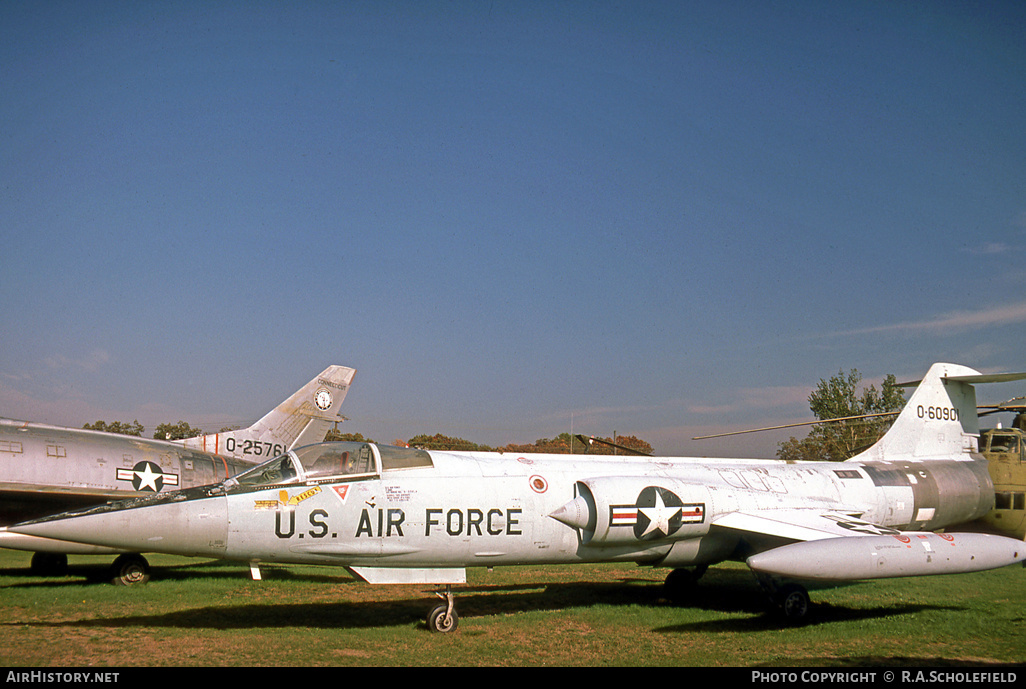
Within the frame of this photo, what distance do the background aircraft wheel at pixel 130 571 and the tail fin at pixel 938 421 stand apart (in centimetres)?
1386

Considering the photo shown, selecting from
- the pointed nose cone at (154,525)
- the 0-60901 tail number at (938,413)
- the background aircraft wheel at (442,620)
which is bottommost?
the background aircraft wheel at (442,620)

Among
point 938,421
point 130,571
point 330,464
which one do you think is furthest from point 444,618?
point 938,421

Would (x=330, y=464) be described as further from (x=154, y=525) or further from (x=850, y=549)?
(x=850, y=549)

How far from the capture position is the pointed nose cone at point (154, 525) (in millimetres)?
7832

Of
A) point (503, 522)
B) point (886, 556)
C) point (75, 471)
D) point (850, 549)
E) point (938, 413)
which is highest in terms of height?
point (938, 413)

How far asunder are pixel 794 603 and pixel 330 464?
22.1 feet

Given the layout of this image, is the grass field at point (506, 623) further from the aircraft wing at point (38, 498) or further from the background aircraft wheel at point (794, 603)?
the aircraft wing at point (38, 498)

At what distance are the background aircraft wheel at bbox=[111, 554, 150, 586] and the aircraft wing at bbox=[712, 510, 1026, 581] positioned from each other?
10.6 metres

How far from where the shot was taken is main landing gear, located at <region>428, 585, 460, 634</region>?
9.04m

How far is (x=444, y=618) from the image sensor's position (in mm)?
9109

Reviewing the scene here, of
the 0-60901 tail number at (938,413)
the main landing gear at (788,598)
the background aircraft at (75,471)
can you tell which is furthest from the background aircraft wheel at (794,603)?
the background aircraft at (75,471)

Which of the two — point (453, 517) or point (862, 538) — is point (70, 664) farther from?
point (862, 538)
